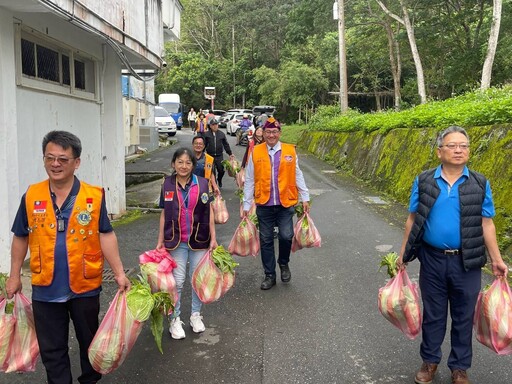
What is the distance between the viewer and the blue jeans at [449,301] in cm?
345

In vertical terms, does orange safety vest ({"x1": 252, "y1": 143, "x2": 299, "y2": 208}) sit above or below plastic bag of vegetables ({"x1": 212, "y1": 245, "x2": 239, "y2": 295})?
above

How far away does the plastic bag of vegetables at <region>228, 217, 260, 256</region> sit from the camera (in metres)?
5.60

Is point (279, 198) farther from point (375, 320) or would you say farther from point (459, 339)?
point (459, 339)

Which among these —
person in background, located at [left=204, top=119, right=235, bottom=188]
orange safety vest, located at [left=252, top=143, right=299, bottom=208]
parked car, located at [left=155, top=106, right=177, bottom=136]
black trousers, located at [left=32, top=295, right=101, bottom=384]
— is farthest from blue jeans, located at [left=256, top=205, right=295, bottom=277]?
parked car, located at [left=155, top=106, right=177, bottom=136]

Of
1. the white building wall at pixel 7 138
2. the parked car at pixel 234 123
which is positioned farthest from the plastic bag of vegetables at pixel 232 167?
the parked car at pixel 234 123

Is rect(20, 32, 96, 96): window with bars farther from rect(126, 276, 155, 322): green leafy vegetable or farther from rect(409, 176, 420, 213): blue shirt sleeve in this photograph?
rect(409, 176, 420, 213): blue shirt sleeve

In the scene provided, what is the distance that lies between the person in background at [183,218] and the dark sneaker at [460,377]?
2.12 metres

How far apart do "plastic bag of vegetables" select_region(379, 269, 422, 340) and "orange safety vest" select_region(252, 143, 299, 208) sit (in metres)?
1.96

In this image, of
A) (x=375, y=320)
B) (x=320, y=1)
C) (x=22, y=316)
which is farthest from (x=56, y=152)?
(x=320, y=1)

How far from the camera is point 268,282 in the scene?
5.59 m

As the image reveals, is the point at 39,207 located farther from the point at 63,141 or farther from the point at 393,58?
the point at 393,58

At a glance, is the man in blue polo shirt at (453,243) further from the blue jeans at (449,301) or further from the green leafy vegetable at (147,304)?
the green leafy vegetable at (147,304)

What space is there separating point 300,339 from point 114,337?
5.81 ft

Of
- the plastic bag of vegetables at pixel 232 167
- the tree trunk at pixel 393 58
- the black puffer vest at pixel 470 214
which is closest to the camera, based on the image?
the black puffer vest at pixel 470 214
